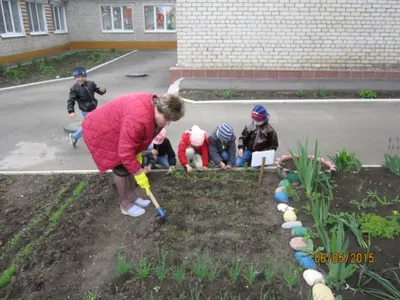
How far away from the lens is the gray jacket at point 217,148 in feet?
12.7

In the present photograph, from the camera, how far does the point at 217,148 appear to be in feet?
12.9

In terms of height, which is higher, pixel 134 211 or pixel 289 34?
pixel 289 34

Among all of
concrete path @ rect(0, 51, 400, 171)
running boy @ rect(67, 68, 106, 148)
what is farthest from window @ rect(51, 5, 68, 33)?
running boy @ rect(67, 68, 106, 148)

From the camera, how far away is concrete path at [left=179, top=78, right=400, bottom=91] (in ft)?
26.9

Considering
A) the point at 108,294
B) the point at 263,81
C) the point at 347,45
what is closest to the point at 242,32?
the point at 263,81

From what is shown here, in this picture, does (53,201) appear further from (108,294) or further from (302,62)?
(302,62)

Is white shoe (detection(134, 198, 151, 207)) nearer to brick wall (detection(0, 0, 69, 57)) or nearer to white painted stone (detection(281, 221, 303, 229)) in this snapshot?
white painted stone (detection(281, 221, 303, 229))

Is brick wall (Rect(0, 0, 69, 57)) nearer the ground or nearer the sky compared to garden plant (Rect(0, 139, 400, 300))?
nearer the sky

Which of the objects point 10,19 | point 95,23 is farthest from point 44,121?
point 95,23

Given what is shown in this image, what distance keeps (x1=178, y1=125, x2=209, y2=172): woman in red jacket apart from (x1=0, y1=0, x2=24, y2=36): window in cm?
1317

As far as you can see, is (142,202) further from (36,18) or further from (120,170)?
(36,18)

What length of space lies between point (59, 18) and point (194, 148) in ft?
64.3

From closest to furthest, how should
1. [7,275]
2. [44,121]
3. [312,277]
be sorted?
[312,277], [7,275], [44,121]

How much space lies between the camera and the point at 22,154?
15.4 feet
